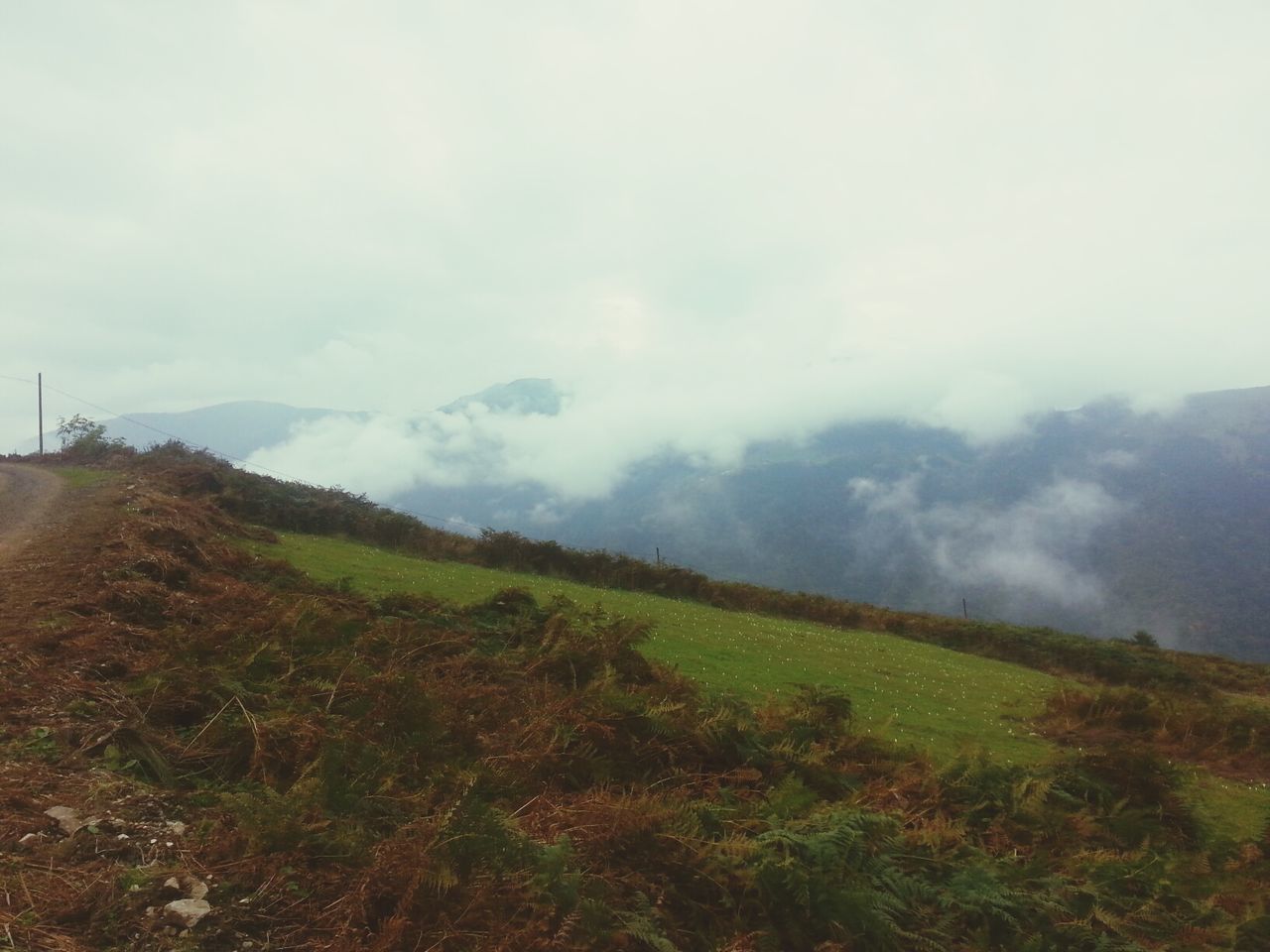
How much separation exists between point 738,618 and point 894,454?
18607 cm

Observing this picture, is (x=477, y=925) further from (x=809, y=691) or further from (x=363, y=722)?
(x=809, y=691)

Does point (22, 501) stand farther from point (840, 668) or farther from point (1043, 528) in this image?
point (1043, 528)

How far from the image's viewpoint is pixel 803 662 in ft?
56.9

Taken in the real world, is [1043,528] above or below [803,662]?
above

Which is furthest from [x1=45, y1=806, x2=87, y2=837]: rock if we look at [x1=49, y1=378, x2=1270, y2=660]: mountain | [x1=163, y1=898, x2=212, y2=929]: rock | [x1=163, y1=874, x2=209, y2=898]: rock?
[x1=49, y1=378, x2=1270, y2=660]: mountain

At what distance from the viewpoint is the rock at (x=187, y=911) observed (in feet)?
12.9

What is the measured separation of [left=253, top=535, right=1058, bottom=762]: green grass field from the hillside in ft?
7.78

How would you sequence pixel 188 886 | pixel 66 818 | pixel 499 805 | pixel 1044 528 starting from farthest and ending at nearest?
pixel 1044 528 < pixel 499 805 < pixel 66 818 < pixel 188 886

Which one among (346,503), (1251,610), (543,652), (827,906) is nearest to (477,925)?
(827,906)

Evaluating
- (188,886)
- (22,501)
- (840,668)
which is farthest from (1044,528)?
(188,886)

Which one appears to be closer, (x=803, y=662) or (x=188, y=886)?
(x=188, y=886)

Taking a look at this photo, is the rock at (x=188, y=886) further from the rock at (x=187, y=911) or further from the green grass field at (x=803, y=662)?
the green grass field at (x=803, y=662)

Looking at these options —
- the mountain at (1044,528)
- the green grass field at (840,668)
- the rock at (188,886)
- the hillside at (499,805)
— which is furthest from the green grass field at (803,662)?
the mountain at (1044,528)

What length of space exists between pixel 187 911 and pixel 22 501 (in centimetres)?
2213
